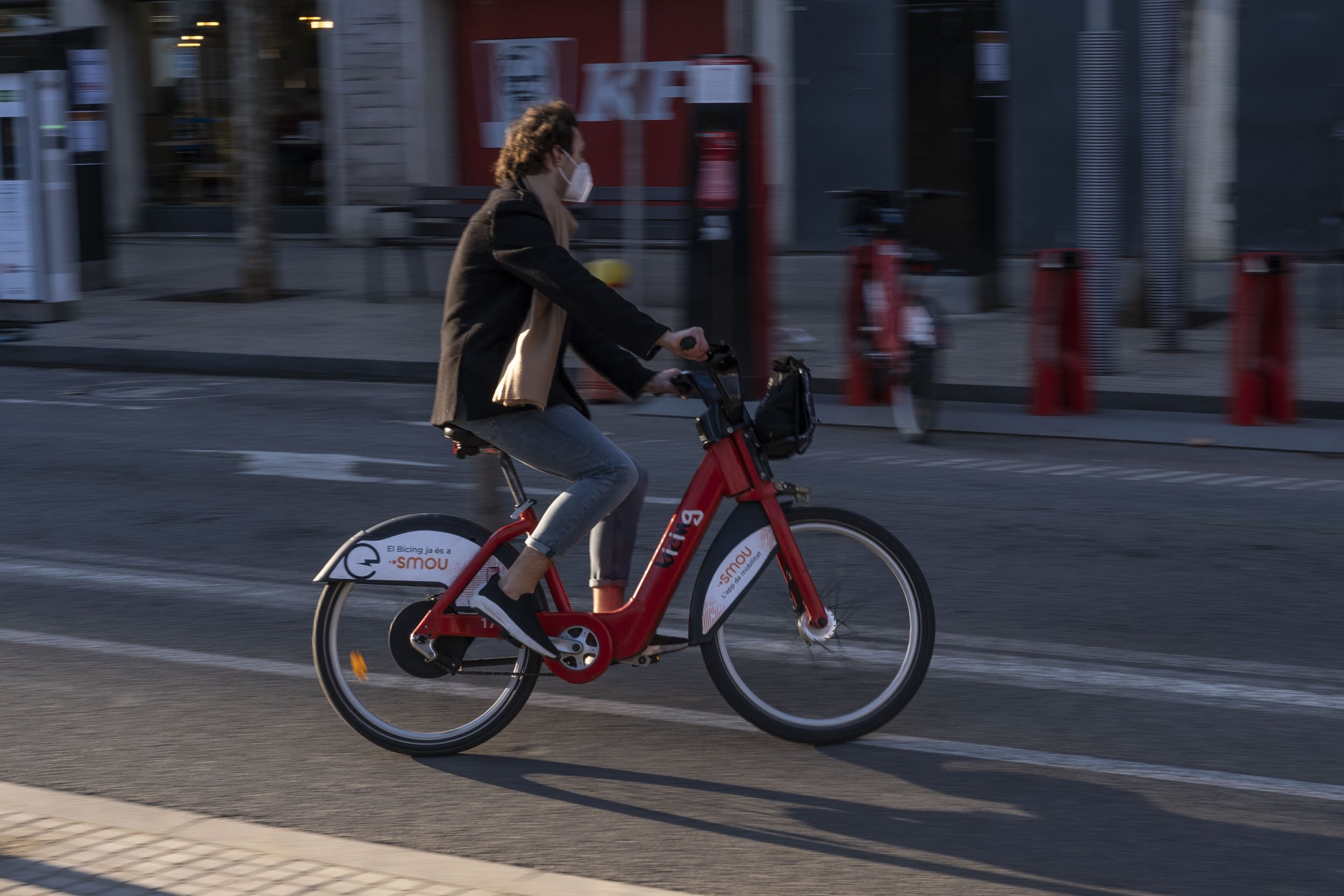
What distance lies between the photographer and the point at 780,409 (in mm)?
4145

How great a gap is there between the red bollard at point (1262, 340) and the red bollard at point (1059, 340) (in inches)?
35.8

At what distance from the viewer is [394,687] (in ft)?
14.6

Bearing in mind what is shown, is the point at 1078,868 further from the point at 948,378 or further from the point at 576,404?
the point at 948,378

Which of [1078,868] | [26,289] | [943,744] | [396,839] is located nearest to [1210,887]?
[1078,868]

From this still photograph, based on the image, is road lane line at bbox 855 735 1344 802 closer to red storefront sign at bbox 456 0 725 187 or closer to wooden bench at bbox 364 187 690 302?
wooden bench at bbox 364 187 690 302

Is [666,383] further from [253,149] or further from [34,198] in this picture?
[253,149]

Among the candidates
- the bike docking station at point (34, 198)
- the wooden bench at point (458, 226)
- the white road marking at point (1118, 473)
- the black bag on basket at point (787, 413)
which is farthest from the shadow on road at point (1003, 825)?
the bike docking station at point (34, 198)

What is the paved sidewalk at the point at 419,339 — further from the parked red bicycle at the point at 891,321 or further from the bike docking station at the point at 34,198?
the parked red bicycle at the point at 891,321

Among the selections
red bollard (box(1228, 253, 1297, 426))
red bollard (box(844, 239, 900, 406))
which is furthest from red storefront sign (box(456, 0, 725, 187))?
red bollard (box(1228, 253, 1297, 426))

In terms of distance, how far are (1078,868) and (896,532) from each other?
3.34 meters

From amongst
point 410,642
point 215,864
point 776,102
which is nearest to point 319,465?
point 410,642

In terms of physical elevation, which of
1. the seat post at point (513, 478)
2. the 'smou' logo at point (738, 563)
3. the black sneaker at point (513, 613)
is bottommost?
the black sneaker at point (513, 613)

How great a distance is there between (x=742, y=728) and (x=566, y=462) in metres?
0.97

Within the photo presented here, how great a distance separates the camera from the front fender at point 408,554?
4254mm
